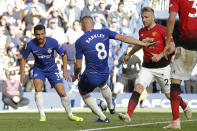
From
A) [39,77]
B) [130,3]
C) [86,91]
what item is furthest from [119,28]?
[86,91]

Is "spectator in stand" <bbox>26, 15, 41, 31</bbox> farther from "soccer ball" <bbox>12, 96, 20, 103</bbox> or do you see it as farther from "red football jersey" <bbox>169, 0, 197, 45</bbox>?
"red football jersey" <bbox>169, 0, 197, 45</bbox>

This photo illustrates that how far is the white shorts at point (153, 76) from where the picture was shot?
42.5 feet

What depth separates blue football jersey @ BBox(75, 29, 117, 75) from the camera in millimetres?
12648

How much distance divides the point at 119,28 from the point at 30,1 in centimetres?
385

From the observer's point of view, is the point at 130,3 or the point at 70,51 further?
the point at 130,3

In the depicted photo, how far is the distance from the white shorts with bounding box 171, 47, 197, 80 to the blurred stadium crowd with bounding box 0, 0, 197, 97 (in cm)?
1330

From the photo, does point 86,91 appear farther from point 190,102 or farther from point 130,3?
point 130,3

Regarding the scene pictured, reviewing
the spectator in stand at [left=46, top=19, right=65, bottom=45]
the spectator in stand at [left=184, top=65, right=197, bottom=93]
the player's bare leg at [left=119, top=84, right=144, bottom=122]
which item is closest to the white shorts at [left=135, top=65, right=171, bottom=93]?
the player's bare leg at [left=119, top=84, right=144, bottom=122]

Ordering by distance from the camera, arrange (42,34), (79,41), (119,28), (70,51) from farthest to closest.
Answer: (119,28)
(70,51)
(42,34)
(79,41)

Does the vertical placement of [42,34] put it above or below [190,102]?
above

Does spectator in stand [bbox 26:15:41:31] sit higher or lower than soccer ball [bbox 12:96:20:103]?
higher

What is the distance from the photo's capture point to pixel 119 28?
2653cm

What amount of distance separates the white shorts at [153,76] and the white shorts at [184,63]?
2301mm

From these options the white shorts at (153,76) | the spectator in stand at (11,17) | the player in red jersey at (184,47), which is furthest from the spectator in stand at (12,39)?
the player in red jersey at (184,47)
